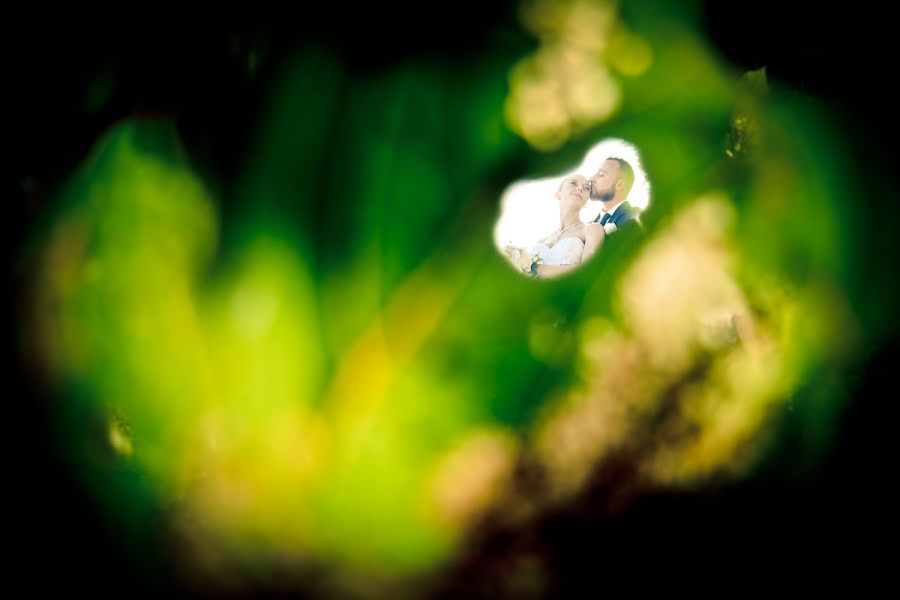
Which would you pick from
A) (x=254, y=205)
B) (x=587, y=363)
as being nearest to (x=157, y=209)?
(x=254, y=205)

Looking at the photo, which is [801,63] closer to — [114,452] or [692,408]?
[692,408]

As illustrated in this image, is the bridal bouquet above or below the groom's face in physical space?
below

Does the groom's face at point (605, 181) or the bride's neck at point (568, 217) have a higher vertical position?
the groom's face at point (605, 181)

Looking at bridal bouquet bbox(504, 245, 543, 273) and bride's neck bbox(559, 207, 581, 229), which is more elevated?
bride's neck bbox(559, 207, 581, 229)

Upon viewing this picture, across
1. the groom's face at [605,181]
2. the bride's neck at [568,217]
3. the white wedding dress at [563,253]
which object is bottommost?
the white wedding dress at [563,253]

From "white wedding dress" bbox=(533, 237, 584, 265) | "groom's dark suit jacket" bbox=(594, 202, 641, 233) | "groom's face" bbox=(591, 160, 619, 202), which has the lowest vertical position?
"white wedding dress" bbox=(533, 237, 584, 265)

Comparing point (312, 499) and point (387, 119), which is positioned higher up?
point (387, 119)

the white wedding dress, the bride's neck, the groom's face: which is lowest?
the white wedding dress
